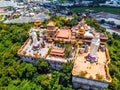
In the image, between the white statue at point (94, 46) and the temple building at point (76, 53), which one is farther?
the white statue at point (94, 46)

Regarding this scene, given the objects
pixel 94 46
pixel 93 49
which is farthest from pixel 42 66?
pixel 94 46

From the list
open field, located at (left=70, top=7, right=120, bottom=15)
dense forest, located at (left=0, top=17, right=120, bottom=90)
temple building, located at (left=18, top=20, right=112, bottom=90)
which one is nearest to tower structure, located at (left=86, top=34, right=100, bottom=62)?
temple building, located at (left=18, top=20, right=112, bottom=90)

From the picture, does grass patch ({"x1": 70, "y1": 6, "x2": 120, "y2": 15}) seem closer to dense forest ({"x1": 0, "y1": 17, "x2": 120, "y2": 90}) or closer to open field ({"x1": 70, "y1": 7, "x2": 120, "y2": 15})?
open field ({"x1": 70, "y1": 7, "x2": 120, "y2": 15})

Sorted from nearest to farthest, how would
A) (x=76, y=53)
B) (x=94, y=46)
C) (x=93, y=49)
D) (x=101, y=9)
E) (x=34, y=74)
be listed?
(x=94, y=46) → (x=93, y=49) → (x=34, y=74) → (x=76, y=53) → (x=101, y=9)

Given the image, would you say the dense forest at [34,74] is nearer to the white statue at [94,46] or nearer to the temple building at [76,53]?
the temple building at [76,53]

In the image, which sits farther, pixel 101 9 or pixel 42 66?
pixel 101 9

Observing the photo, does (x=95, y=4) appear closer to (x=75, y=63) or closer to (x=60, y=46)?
(x=60, y=46)

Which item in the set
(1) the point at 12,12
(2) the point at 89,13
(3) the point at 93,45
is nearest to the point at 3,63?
(3) the point at 93,45

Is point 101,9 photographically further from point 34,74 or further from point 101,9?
point 34,74

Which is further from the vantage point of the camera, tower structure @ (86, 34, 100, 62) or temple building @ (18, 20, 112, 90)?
tower structure @ (86, 34, 100, 62)

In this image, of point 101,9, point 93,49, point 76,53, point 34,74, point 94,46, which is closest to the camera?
point 94,46

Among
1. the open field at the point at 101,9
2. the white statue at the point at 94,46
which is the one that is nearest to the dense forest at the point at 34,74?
the white statue at the point at 94,46
